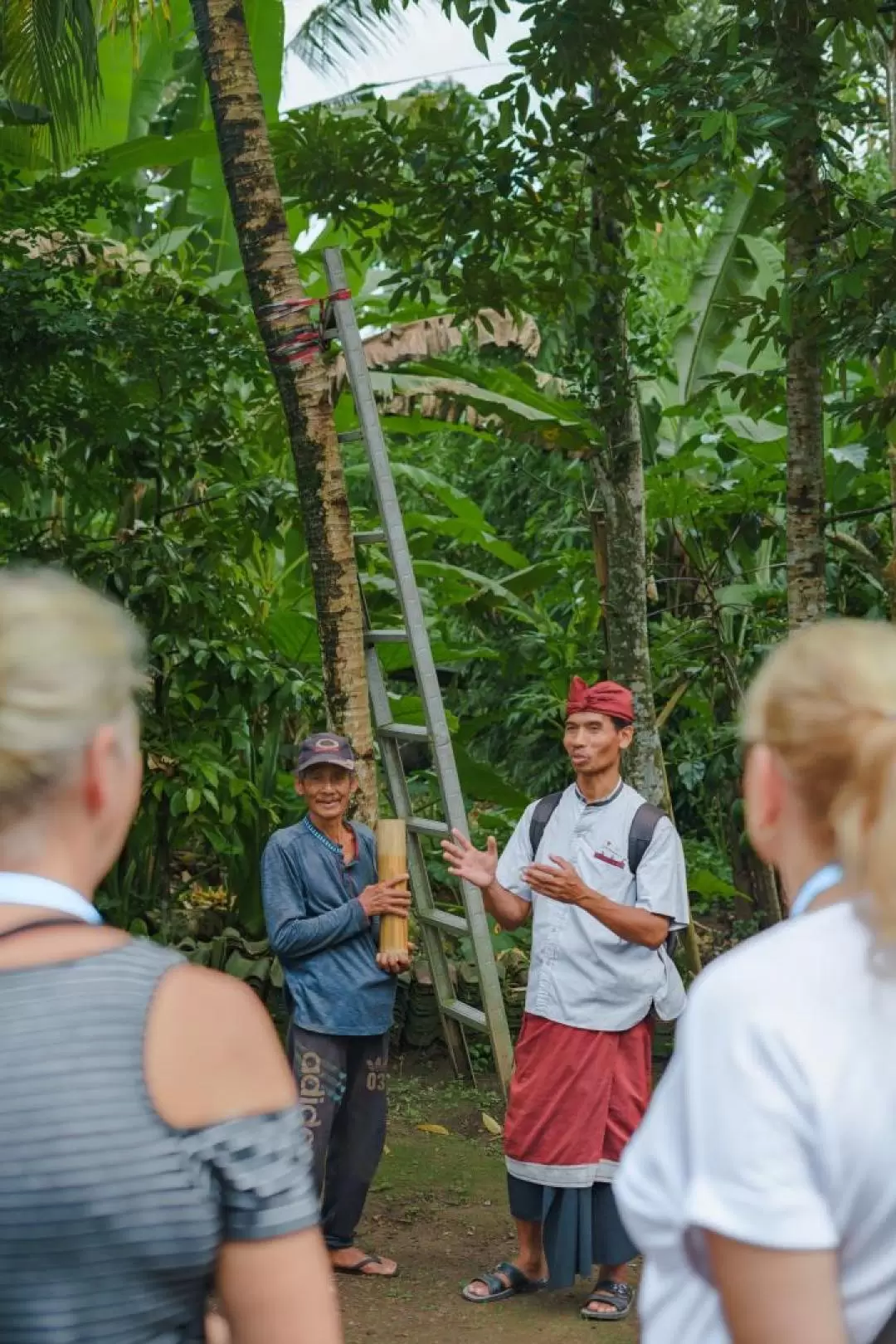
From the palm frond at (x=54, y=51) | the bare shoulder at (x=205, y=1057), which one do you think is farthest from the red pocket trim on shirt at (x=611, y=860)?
the palm frond at (x=54, y=51)

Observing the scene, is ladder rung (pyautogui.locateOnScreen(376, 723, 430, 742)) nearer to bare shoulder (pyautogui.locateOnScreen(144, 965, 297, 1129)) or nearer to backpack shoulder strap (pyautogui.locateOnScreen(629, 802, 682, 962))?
backpack shoulder strap (pyautogui.locateOnScreen(629, 802, 682, 962))

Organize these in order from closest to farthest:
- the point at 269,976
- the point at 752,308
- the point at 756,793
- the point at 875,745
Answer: the point at 875,745
the point at 756,793
the point at 752,308
the point at 269,976

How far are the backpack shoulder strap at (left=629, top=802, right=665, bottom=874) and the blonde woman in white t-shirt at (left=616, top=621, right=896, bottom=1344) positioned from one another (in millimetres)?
3226

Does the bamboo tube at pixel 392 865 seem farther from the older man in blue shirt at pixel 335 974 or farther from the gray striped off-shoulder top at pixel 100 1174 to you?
the gray striped off-shoulder top at pixel 100 1174

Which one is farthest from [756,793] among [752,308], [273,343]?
[752,308]

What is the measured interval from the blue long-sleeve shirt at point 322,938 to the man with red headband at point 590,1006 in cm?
41

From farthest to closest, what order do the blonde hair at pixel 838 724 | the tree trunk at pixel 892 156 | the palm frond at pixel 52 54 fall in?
the tree trunk at pixel 892 156 → the palm frond at pixel 52 54 → the blonde hair at pixel 838 724

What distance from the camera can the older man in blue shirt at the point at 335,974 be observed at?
4.92 meters

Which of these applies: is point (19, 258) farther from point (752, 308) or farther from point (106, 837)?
point (106, 837)

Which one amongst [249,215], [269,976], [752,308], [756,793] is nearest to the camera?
[756,793]

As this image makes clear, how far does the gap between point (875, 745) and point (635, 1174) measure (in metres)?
0.49

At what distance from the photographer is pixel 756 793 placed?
1.66 meters

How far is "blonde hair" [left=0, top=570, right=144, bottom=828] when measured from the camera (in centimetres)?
139

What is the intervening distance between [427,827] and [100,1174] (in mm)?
4591
